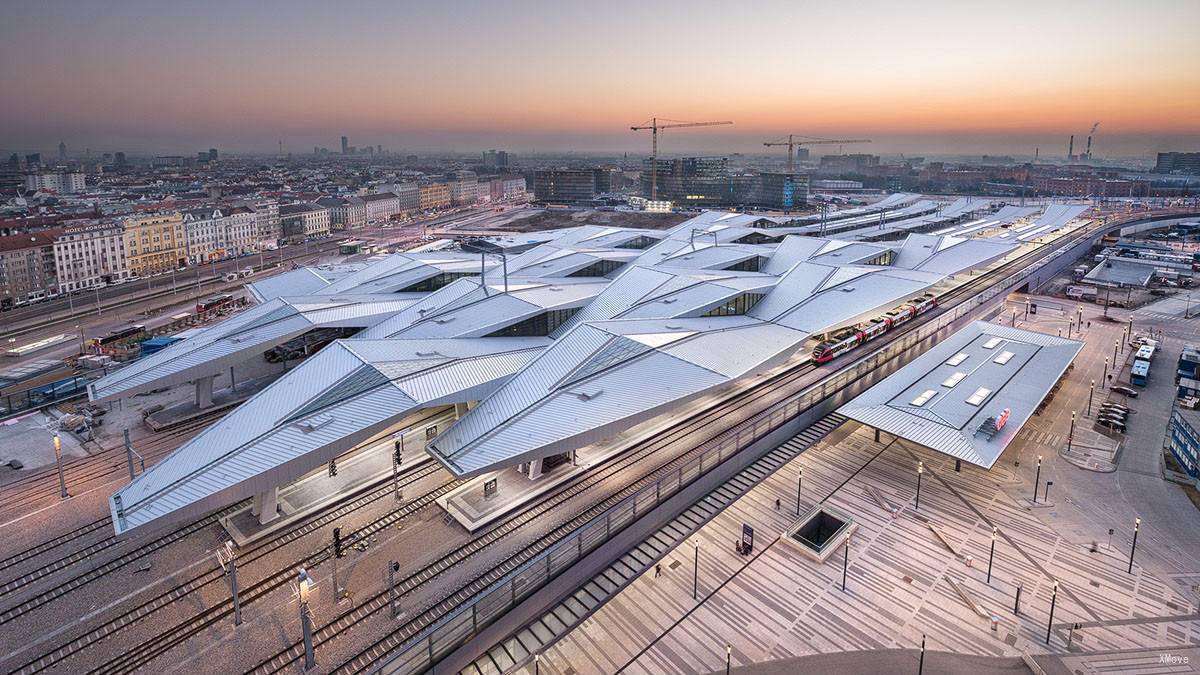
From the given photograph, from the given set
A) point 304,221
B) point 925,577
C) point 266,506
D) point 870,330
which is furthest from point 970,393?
point 304,221

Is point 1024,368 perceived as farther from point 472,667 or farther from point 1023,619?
point 472,667

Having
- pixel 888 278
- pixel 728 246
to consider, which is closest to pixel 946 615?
pixel 888 278

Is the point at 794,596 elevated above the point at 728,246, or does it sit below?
below

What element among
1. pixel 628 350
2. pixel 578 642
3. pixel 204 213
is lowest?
pixel 578 642

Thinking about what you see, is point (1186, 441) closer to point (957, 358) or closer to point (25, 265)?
point (957, 358)

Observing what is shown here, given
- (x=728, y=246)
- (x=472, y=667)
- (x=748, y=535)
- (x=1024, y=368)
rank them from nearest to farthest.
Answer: (x=472, y=667) → (x=748, y=535) → (x=1024, y=368) → (x=728, y=246)

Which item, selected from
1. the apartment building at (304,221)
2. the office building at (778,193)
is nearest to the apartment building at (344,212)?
the apartment building at (304,221)
